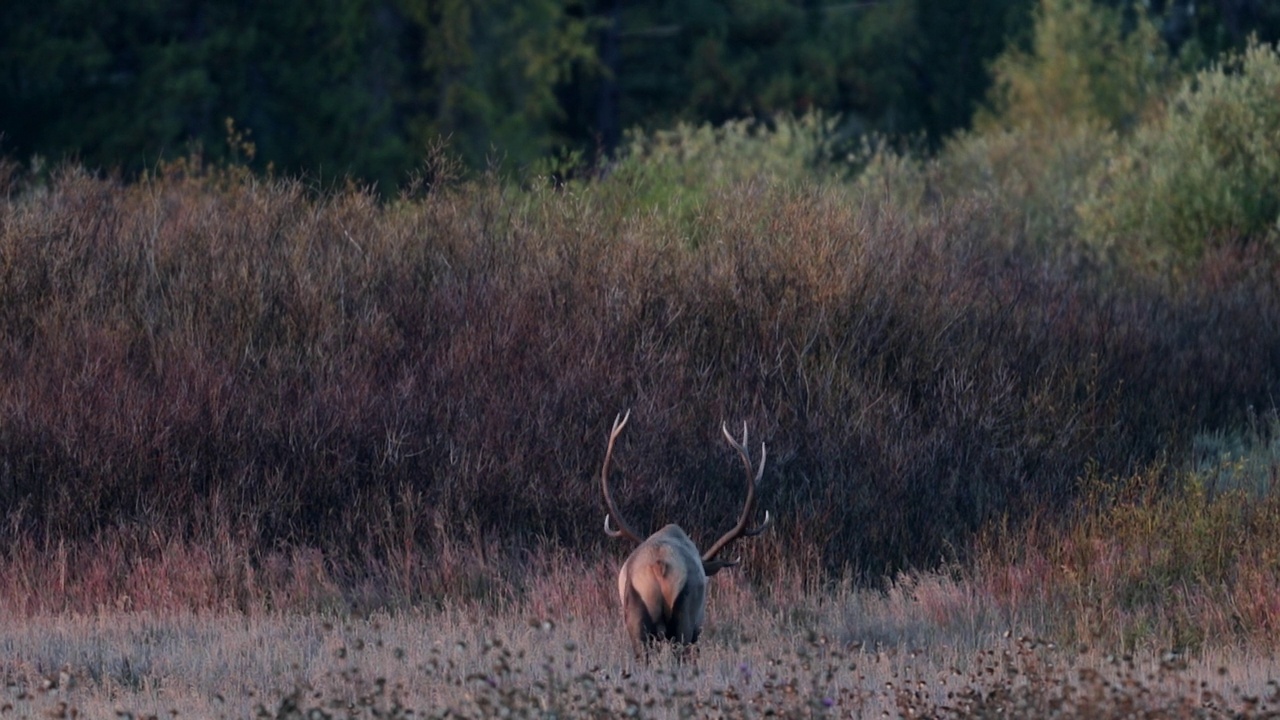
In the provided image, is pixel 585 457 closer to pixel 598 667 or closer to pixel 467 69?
pixel 598 667

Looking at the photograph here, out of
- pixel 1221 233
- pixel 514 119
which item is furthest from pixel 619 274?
pixel 514 119

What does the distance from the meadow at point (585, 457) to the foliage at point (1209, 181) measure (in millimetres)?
3565

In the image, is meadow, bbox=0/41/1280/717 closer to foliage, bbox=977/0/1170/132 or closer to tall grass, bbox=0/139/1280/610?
tall grass, bbox=0/139/1280/610

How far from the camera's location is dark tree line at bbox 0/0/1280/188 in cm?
2708

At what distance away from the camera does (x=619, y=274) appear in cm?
1229

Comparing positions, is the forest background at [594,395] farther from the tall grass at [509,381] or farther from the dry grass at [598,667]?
the dry grass at [598,667]

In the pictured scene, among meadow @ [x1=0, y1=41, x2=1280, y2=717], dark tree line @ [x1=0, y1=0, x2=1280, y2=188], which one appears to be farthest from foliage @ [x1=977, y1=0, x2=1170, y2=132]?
meadow @ [x1=0, y1=41, x2=1280, y2=717]

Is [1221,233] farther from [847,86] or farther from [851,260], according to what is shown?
[847,86]

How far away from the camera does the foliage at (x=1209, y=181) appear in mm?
18281

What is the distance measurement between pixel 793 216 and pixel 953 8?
29.2 metres

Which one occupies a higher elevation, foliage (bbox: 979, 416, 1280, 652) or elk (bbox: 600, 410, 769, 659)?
elk (bbox: 600, 410, 769, 659)

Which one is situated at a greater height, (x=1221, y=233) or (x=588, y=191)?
(x=588, y=191)

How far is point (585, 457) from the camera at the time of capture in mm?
10898

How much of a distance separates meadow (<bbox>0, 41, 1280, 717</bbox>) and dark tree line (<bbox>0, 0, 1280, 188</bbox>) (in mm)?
10129
